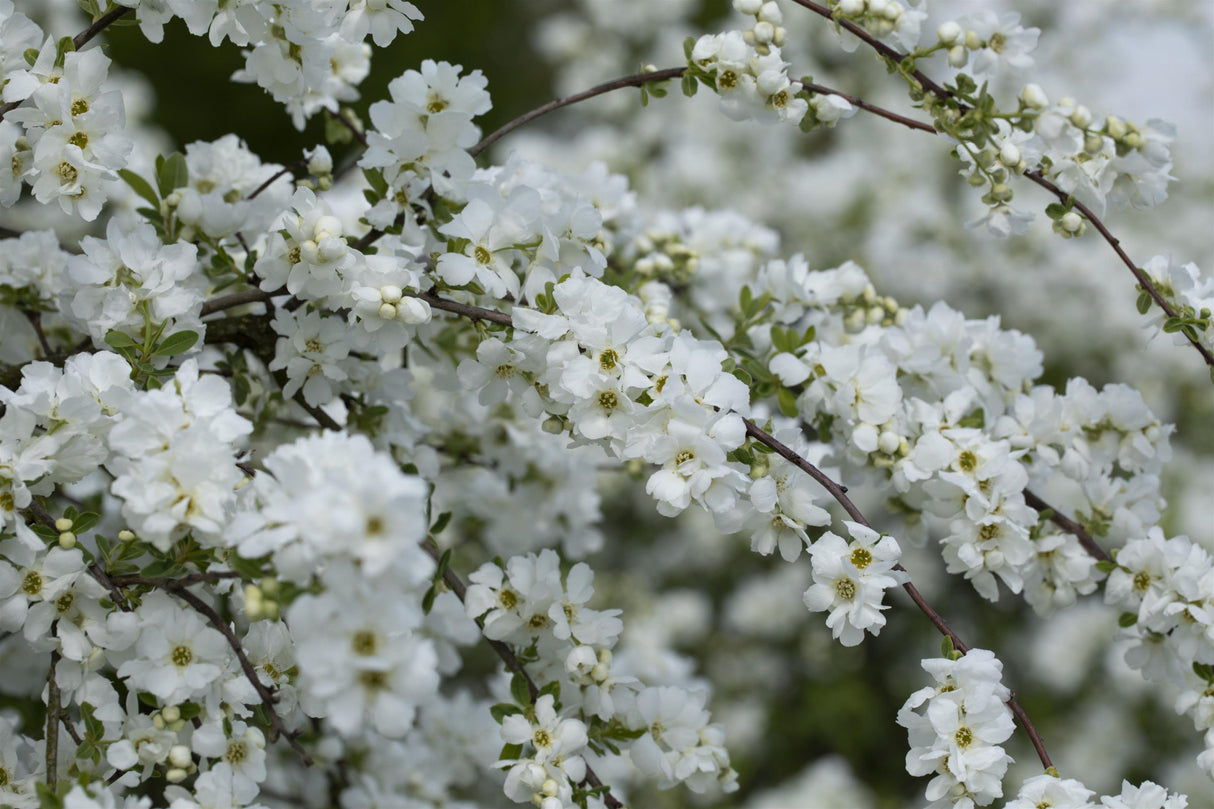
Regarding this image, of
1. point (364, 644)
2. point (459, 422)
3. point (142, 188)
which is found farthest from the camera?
point (459, 422)

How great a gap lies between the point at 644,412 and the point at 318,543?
1.55ft

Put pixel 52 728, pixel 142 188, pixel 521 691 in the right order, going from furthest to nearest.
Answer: pixel 142 188
pixel 521 691
pixel 52 728

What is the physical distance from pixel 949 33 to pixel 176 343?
1.07 meters

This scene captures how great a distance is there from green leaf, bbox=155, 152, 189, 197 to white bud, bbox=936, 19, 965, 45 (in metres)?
1.10

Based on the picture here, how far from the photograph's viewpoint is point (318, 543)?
34.8 inches

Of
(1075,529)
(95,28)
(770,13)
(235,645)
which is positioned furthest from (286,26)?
(1075,529)

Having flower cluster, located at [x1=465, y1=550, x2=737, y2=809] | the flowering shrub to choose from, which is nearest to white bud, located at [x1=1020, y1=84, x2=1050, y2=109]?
the flowering shrub

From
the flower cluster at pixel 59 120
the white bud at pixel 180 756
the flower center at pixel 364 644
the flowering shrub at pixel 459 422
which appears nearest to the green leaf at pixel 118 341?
the flowering shrub at pixel 459 422

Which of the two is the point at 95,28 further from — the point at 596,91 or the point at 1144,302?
the point at 1144,302

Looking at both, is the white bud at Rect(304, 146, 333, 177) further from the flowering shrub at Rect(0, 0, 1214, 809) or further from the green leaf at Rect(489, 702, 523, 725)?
the green leaf at Rect(489, 702, 523, 725)

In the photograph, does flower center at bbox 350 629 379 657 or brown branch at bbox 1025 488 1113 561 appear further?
brown branch at bbox 1025 488 1113 561

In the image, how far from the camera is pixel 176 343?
1319mm

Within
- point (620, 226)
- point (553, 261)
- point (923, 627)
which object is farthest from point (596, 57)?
point (553, 261)

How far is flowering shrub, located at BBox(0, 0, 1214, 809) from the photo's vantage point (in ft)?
3.67
